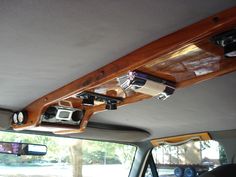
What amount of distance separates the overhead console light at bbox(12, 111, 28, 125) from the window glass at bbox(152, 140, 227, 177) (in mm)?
2159

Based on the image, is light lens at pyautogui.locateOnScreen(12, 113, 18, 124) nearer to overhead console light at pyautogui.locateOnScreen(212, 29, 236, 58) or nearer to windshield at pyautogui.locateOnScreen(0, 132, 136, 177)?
windshield at pyautogui.locateOnScreen(0, 132, 136, 177)

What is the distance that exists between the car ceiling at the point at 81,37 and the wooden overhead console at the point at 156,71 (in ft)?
0.18

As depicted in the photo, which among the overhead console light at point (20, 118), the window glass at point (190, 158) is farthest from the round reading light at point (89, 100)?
the window glass at point (190, 158)

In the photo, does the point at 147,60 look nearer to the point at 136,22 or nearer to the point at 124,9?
the point at 136,22

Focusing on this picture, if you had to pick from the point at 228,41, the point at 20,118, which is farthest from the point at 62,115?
the point at 228,41

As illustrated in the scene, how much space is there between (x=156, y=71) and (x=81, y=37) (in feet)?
2.33

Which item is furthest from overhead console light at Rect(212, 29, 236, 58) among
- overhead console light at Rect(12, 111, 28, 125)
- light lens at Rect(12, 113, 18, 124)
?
light lens at Rect(12, 113, 18, 124)

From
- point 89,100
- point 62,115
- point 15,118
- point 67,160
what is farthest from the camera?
point 67,160

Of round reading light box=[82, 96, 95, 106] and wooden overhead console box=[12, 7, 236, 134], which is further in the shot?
round reading light box=[82, 96, 95, 106]

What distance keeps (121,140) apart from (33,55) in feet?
9.26

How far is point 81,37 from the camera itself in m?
1.78

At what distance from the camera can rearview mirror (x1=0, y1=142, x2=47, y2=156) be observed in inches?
137

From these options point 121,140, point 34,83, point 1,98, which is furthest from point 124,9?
point 121,140

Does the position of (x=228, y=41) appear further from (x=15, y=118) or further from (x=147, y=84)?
(x=15, y=118)
